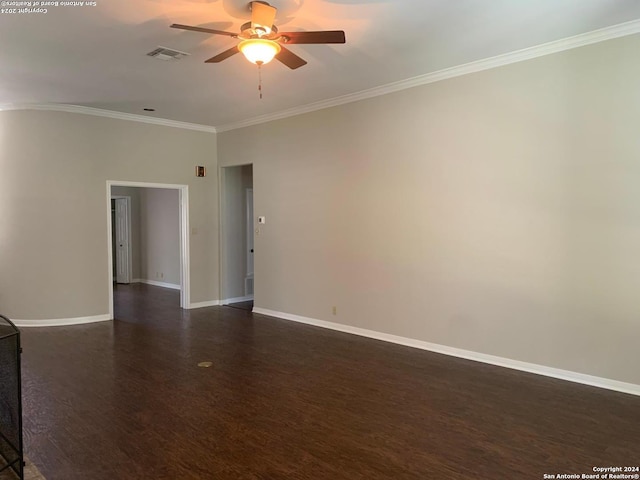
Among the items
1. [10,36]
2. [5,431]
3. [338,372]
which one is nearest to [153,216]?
[10,36]

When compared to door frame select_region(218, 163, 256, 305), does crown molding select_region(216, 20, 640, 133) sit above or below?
above

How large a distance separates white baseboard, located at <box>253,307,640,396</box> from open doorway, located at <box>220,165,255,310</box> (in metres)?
1.92

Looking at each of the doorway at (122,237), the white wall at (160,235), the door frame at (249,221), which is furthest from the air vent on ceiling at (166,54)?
the doorway at (122,237)

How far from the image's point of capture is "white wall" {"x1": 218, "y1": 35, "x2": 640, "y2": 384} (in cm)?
374

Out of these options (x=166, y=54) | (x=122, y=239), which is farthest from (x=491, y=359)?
(x=122, y=239)

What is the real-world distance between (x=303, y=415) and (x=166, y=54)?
11.2 ft

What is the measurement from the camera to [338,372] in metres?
4.25

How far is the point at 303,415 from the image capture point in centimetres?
330

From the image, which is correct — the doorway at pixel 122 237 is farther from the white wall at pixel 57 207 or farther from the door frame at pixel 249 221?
the white wall at pixel 57 207

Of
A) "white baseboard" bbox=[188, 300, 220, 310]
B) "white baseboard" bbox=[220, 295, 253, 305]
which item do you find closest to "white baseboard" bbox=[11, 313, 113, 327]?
"white baseboard" bbox=[188, 300, 220, 310]

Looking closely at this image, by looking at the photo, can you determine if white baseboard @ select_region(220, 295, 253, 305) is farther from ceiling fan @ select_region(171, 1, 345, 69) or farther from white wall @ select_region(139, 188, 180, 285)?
ceiling fan @ select_region(171, 1, 345, 69)

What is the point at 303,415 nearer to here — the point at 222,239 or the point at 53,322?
the point at 53,322

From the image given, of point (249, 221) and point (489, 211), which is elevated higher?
point (489, 211)

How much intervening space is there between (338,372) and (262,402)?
3.14 feet
